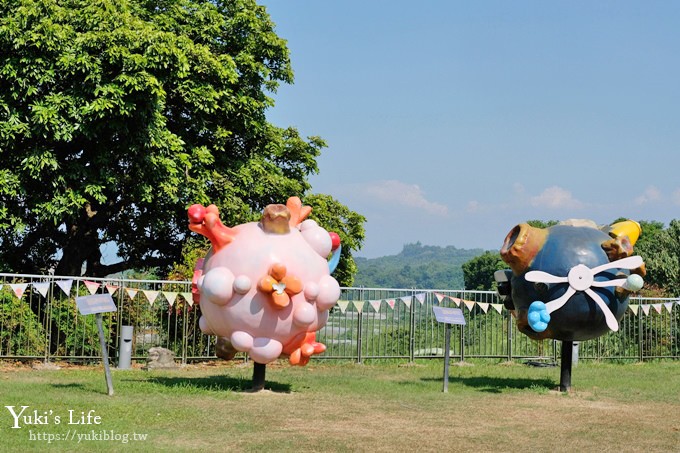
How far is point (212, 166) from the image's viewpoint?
81.0 ft

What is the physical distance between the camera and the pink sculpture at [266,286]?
12555 millimetres

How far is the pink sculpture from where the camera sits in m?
12.6

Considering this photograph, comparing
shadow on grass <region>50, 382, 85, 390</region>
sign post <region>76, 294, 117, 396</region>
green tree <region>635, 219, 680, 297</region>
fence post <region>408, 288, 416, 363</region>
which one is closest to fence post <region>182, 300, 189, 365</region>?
shadow on grass <region>50, 382, 85, 390</region>

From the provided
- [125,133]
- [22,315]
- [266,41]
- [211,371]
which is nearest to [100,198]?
[125,133]

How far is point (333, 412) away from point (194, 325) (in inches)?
337

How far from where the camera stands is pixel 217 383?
14859 millimetres

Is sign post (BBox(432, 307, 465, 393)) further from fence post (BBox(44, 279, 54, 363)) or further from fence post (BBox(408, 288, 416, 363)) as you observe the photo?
fence post (BBox(44, 279, 54, 363))

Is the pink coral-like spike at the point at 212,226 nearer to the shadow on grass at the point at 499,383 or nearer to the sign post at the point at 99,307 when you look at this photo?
the sign post at the point at 99,307

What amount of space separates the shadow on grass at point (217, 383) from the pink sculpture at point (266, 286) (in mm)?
1060

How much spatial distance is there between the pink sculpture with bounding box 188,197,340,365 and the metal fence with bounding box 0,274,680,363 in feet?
18.5

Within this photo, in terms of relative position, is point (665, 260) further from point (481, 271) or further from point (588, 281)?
point (481, 271)

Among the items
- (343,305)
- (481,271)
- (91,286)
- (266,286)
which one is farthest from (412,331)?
(481,271)

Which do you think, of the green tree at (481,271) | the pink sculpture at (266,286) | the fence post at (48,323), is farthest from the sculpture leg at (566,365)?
the green tree at (481,271)

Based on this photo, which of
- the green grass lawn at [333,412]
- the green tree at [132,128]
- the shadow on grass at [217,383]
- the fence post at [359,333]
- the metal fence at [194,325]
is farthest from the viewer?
the fence post at [359,333]
